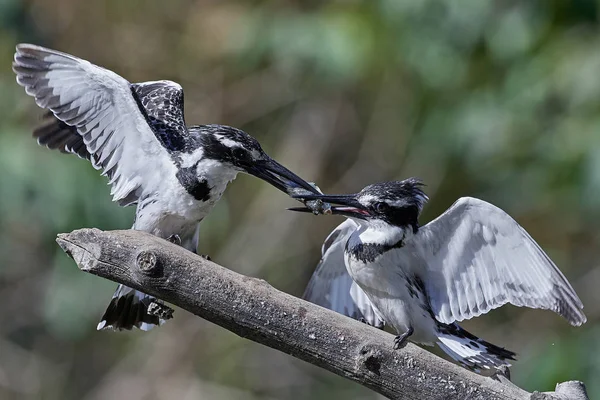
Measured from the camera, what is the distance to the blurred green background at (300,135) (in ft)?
15.0

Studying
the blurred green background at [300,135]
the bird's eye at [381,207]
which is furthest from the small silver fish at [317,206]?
the blurred green background at [300,135]

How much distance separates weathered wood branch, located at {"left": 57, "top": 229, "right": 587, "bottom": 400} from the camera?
7.80 feet

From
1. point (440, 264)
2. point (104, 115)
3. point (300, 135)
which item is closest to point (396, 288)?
point (440, 264)

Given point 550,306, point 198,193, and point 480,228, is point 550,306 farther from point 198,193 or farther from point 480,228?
point 198,193

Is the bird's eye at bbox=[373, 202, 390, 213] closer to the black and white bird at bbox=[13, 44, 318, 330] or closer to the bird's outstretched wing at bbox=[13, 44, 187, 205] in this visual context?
the black and white bird at bbox=[13, 44, 318, 330]

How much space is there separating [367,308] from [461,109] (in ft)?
6.33

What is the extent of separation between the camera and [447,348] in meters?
2.87

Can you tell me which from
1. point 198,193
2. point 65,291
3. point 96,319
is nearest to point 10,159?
point 65,291

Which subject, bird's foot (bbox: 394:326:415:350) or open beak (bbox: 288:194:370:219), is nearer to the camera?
bird's foot (bbox: 394:326:415:350)

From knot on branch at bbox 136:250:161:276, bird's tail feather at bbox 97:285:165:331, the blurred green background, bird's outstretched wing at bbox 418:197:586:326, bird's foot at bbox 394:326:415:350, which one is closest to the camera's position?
knot on branch at bbox 136:250:161:276

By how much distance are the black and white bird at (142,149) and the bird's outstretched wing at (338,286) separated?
Answer: 15.8 inches

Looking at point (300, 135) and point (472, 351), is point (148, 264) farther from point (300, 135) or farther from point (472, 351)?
point (300, 135)

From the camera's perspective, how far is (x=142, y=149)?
9.48ft

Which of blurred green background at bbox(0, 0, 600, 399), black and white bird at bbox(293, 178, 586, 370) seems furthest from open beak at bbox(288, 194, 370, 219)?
blurred green background at bbox(0, 0, 600, 399)
